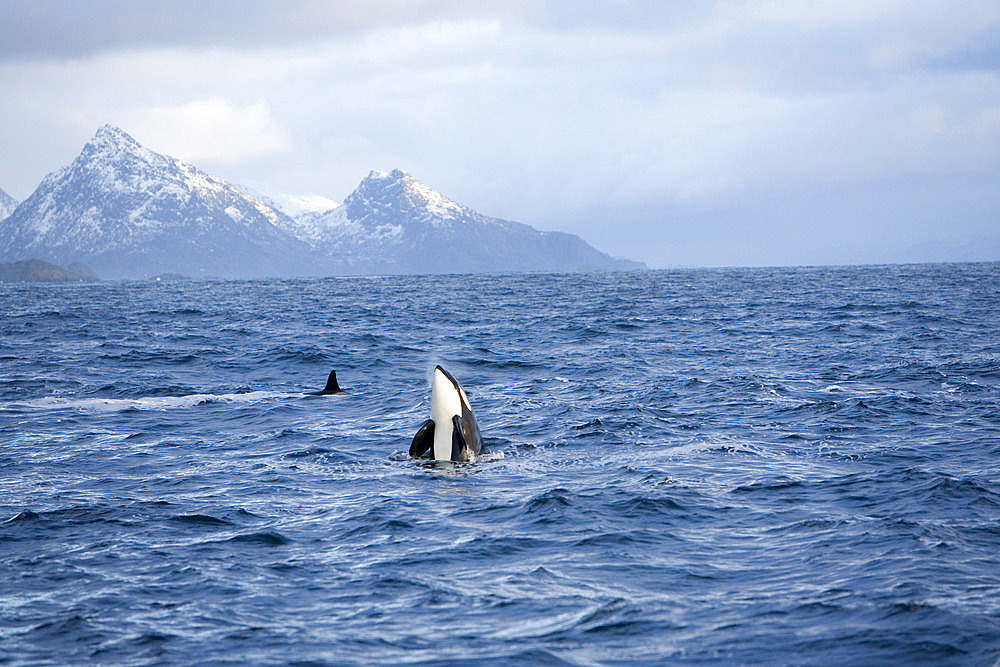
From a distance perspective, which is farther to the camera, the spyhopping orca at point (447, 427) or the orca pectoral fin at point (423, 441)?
the orca pectoral fin at point (423, 441)

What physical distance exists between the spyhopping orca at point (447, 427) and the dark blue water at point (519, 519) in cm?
37

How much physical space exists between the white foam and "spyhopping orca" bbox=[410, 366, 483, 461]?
8362 millimetres

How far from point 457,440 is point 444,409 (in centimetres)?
55

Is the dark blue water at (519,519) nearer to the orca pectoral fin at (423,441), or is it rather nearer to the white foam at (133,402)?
the white foam at (133,402)

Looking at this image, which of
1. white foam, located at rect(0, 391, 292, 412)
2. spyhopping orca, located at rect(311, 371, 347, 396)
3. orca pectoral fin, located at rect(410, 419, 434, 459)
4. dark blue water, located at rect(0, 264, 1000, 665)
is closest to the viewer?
dark blue water, located at rect(0, 264, 1000, 665)

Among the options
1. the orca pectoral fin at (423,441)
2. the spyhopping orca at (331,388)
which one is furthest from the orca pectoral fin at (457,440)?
the spyhopping orca at (331,388)

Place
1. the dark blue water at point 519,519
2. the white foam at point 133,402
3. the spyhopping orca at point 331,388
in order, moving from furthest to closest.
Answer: the spyhopping orca at point 331,388 → the white foam at point 133,402 → the dark blue water at point 519,519

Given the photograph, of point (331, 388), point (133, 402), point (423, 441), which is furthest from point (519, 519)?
point (133, 402)

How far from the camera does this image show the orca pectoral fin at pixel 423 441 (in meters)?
14.9

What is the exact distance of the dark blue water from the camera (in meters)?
7.85

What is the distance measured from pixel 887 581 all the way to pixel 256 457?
395 inches

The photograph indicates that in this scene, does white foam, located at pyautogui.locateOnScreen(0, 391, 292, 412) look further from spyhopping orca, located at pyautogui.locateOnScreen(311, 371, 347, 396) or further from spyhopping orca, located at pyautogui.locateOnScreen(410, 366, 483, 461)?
spyhopping orca, located at pyautogui.locateOnScreen(410, 366, 483, 461)

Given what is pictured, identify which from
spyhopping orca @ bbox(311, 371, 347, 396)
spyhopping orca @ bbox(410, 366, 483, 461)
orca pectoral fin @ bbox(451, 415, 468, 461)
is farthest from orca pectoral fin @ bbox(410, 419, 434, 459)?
spyhopping orca @ bbox(311, 371, 347, 396)

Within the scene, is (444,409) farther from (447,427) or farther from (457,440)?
(457,440)
